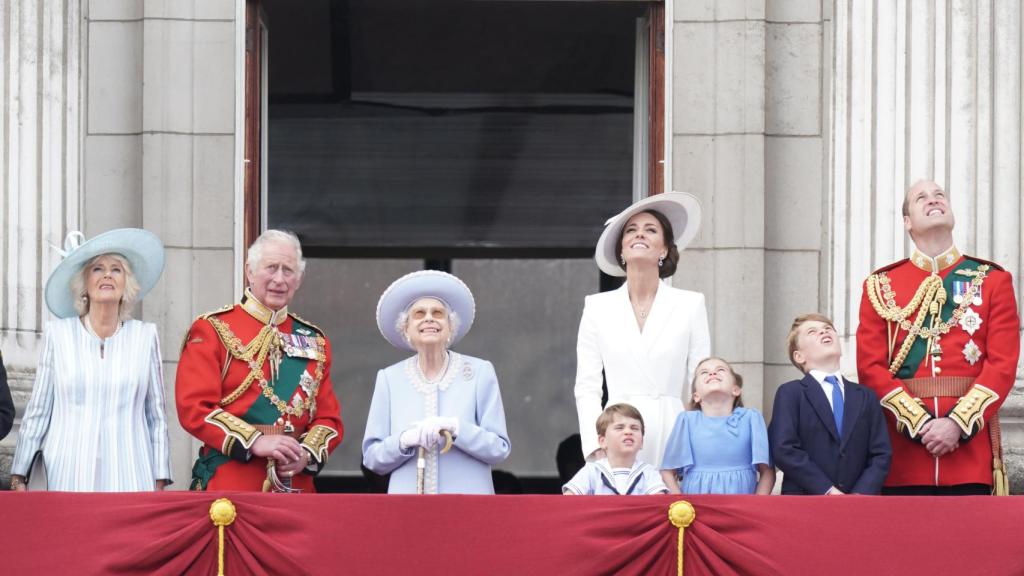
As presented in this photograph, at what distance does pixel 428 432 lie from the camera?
7082mm

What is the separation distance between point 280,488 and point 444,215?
6644mm

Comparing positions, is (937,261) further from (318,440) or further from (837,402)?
(318,440)

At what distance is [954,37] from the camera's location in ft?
31.4

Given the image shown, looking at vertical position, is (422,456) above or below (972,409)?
below

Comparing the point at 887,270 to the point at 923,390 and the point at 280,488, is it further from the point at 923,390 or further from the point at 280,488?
the point at 280,488

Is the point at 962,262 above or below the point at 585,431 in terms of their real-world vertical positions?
above

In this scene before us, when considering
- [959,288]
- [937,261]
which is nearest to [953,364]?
[959,288]

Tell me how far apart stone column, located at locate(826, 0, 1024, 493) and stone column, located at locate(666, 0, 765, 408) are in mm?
414

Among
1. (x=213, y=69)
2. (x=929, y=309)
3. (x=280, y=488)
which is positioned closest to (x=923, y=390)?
(x=929, y=309)

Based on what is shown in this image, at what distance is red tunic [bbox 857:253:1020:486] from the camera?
7.39 meters

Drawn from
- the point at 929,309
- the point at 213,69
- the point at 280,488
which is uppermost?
the point at 213,69

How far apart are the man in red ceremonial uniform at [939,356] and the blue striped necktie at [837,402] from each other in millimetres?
208

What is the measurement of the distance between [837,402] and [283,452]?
2.16 m

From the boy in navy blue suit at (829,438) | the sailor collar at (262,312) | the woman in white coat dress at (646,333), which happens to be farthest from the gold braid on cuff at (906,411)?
the sailor collar at (262,312)
